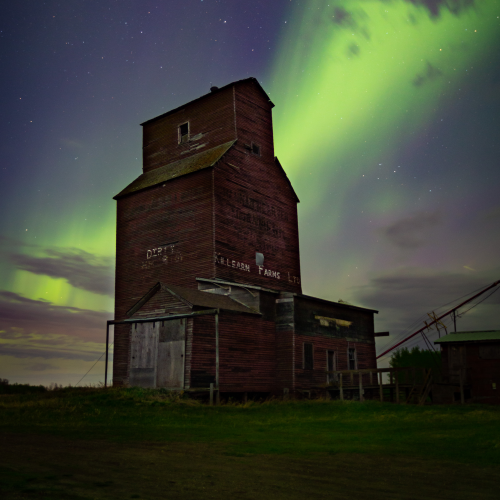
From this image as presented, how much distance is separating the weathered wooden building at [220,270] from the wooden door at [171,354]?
0.05 m

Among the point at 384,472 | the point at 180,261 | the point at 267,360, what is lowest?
the point at 384,472

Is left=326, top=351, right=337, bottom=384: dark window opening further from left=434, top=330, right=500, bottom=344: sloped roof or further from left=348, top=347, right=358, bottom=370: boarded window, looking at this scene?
left=434, top=330, right=500, bottom=344: sloped roof

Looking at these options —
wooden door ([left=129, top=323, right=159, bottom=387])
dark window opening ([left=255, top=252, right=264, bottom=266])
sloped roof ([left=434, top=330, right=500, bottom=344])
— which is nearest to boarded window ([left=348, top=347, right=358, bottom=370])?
sloped roof ([left=434, top=330, right=500, bottom=344])

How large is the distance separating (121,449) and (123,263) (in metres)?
26.2

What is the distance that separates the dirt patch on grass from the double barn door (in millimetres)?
14045

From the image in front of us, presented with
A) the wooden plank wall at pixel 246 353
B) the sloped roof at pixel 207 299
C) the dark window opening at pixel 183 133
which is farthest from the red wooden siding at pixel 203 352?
the dark window opening at pixel 183 133

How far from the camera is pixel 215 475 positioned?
7.64 m

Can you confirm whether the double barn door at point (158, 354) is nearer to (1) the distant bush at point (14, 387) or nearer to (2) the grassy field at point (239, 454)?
(2) the grassy field at point (239, 454)

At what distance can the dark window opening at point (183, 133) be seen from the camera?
1459 inches

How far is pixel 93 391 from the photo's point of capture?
78.3ft

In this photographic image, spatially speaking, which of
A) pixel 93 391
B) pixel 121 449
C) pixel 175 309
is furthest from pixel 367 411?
pixel 121 449

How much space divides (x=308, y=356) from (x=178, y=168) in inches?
606

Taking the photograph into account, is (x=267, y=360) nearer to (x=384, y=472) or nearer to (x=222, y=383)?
(x=222, y=383)

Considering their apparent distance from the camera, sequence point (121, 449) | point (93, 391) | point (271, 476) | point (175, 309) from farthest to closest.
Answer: point (175, 309), point (93, 391), point (121, 449), point (271, 476)
